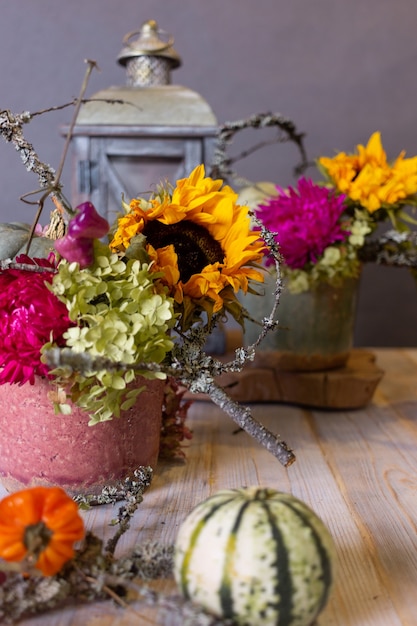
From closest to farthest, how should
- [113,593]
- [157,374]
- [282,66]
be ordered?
[113,593], [157,374], [282,66]

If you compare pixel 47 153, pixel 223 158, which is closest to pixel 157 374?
pixel 223 158

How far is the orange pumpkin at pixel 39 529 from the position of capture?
1.75ft

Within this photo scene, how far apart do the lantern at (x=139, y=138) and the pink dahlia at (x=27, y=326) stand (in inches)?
25.9

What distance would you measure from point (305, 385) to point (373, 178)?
36 centimetres

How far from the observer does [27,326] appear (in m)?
0.67

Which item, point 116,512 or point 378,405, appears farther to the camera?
point 378,405

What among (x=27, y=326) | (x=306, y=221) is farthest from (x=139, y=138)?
(x=27, y=326)

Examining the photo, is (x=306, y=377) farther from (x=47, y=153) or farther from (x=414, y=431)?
(x=47, y=153)

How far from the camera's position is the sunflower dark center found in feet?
2.53

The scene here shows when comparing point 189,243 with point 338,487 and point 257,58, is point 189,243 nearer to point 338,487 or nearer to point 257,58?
point 338,487

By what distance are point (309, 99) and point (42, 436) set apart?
58.9 inches

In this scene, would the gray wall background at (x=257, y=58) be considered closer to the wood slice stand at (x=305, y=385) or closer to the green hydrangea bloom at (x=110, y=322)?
the wood slice stand at (x=305, y=385)

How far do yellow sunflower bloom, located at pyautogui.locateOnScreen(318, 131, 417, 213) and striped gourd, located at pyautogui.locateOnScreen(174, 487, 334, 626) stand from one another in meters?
0.69

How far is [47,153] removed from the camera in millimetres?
1993
